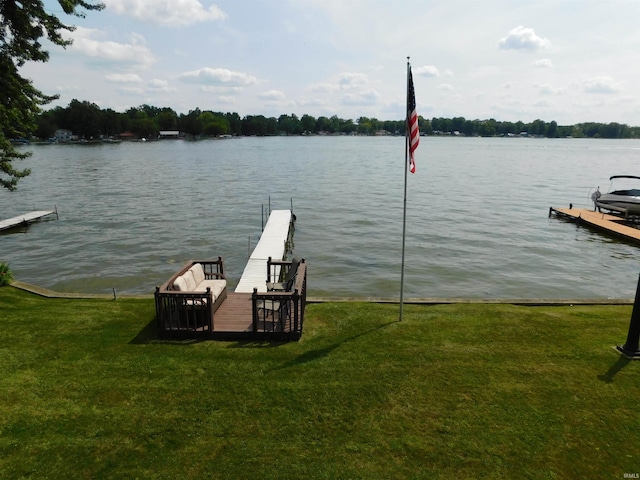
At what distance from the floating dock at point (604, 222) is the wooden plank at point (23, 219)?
139ft

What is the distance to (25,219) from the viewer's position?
1241 inches

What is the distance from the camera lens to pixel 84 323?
9953mm

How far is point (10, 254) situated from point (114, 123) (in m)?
187

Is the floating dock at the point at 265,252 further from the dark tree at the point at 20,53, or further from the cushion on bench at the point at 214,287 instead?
the dark tree at the point at 20,53

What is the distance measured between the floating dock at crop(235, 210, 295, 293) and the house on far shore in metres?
190

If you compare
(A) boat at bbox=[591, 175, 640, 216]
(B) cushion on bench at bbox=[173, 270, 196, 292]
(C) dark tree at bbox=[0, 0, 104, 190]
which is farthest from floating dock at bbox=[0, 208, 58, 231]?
(A) boat at bbox=[591, 175, 640, 216]

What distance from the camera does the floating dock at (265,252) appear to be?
48.7 ft

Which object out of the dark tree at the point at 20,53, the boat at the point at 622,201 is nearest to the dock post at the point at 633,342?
the dark tree at the point at 20,53

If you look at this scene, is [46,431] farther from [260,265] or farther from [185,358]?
[260,265]

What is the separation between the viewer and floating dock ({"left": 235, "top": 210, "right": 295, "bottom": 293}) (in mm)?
14836

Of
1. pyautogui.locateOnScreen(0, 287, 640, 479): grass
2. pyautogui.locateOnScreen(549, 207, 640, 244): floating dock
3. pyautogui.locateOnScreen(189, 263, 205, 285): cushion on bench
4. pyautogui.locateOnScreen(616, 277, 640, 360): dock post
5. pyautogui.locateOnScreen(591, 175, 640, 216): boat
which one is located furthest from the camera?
pyautogui.locateOnScreen(591, 175, 640, 216): boat

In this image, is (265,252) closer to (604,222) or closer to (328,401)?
(328,401)

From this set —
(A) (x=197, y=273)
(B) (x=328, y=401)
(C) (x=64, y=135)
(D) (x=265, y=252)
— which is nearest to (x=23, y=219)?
(D) (x=265, y=252)

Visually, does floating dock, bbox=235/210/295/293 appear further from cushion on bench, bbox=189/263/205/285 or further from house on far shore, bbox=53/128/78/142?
house on far shore, bbox=53/128/78/142
